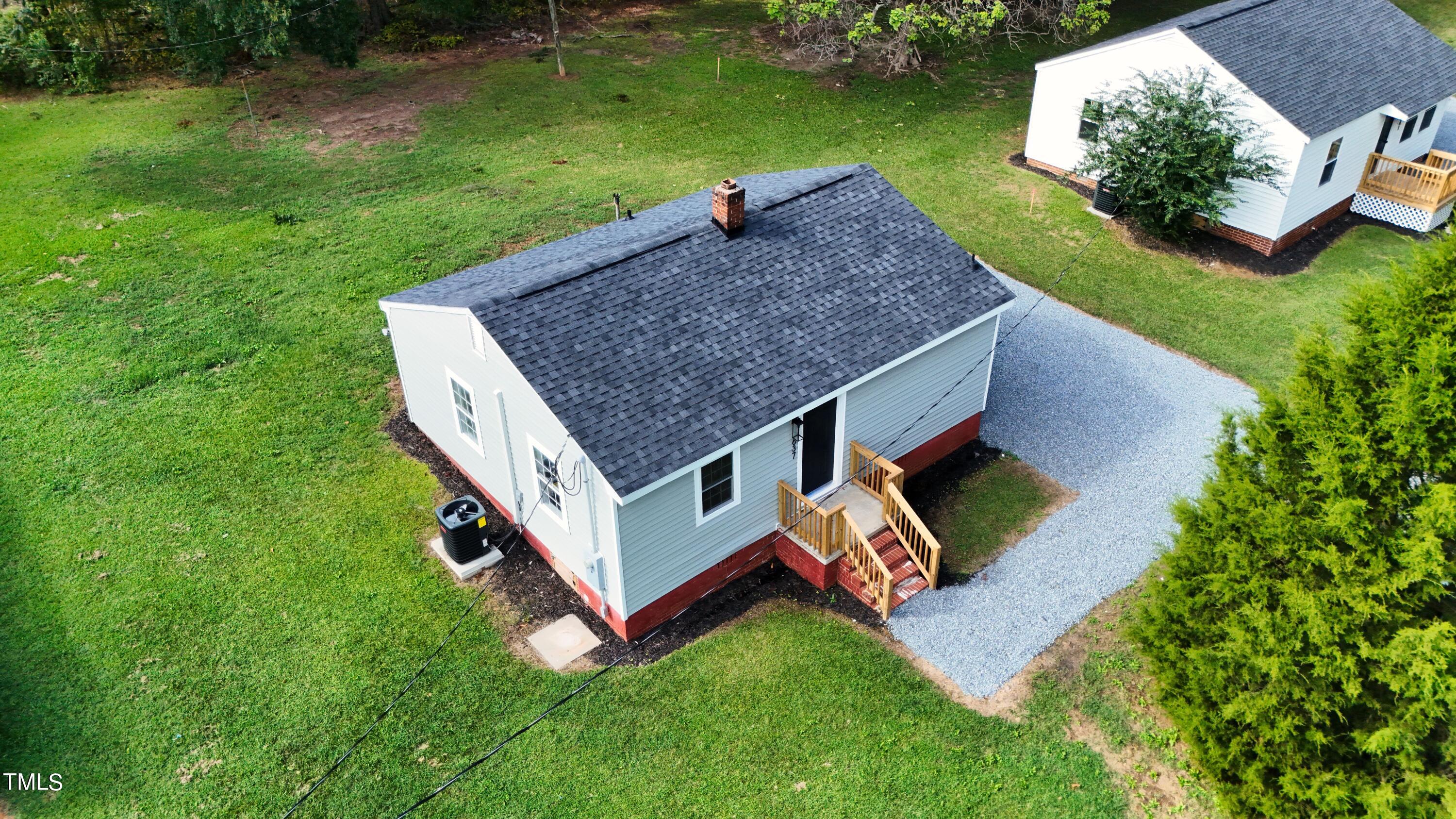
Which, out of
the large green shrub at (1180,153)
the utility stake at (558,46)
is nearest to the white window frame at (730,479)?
the large green shrub at (1180,153)

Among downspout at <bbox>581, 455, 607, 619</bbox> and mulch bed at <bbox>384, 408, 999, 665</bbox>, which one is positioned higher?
downspout at <bbox>581, 455, 607, 619</bbox>

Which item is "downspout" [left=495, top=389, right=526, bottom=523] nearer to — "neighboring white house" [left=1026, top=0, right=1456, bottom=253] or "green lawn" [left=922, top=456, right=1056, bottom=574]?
"green lawn" [left=922, top=456, right=1056, bottom=574]

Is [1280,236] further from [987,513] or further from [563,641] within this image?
[563,641]

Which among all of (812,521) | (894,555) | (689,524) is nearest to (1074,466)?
(894,555)

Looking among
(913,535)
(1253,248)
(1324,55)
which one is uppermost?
(1324,55)

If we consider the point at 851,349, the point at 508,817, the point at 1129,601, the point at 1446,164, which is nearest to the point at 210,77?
the point at 851,349

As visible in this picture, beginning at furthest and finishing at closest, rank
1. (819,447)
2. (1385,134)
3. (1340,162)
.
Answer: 1. (1385,134)
2. (1340,162)
3. (819,447)

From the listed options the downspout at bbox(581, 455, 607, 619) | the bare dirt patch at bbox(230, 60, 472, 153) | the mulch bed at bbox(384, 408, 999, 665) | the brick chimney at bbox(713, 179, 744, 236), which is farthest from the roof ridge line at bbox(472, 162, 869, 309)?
the bare dirt patch at bbox(230, 60, 472, 153)
